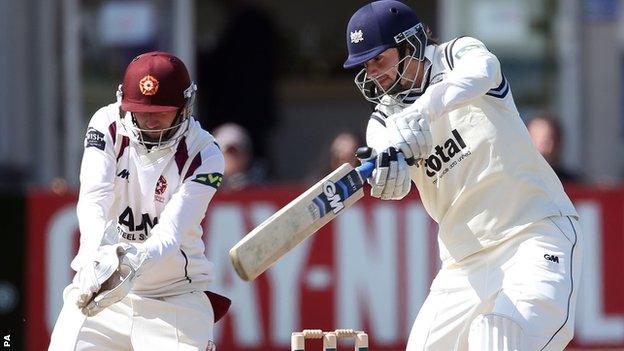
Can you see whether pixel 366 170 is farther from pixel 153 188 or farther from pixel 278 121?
pixel 278 121

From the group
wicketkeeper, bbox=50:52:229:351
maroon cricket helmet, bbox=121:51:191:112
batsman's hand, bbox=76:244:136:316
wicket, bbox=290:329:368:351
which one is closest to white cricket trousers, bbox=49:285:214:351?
wicketkeeper, bbox=50:52:229:351

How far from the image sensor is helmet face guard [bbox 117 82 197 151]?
5133mm

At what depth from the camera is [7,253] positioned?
8.73m

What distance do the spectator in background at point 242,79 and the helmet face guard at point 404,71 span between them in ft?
22.3

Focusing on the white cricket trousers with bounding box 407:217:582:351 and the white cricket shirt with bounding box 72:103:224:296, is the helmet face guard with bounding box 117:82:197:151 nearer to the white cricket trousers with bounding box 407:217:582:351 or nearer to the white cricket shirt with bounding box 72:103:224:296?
the white cricket shirt with bounding box 72:103:224:296

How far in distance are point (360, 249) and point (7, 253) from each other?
2.17m

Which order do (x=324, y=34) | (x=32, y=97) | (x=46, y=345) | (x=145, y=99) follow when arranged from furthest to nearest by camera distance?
(x=324, y=34)
(x=32, y=97)
(x=46, y=345)
(x=145, y=99)

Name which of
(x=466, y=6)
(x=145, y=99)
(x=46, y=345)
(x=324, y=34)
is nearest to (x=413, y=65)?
(x=145, y=99)

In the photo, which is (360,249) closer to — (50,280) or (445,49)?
(50,280)

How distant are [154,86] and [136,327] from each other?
869 millimetres

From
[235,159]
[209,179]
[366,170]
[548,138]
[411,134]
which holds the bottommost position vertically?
[235,159]

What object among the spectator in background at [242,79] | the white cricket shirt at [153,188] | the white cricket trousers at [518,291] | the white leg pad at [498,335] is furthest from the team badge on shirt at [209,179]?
the spectator in background at [242,79]

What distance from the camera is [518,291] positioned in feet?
16.2

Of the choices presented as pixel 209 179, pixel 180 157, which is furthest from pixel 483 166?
pixel 180 157
